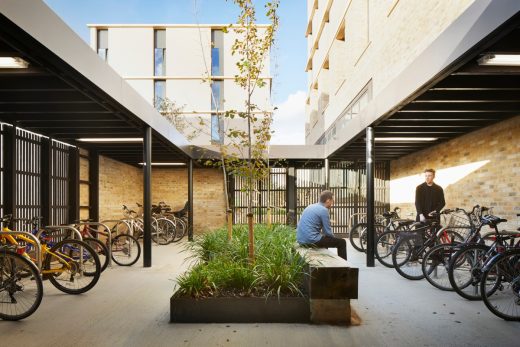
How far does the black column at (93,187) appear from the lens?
11742 mm

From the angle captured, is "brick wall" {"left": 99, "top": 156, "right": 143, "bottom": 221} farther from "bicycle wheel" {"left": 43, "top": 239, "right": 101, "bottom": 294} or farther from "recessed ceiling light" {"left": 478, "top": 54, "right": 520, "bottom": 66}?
"recessed ceiling light" {"left": 478, "top": 54, "right": 520, "bottom": 66}

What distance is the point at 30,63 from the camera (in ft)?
15.9

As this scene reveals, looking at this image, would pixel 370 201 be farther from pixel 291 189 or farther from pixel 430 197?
pixel 291 189

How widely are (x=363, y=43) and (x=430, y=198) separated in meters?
8.71

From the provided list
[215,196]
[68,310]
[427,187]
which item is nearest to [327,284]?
[68,310]

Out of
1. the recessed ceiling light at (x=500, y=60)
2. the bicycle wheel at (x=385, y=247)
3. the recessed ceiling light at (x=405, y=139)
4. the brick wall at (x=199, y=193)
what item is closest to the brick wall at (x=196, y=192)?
the brick wall at (x=199, y=193)

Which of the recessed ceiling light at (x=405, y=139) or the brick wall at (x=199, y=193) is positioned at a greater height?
the recessed ceiling light at (x=405, y=139)

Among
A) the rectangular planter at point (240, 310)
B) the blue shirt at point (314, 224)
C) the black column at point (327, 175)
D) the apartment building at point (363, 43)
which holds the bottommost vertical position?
the rectangular planter at point (240, 310)

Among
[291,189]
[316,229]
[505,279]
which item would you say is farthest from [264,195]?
[505,279]

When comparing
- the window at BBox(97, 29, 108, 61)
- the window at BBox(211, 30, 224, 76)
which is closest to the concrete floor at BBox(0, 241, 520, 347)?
the window at BBox(211, 30, 224, 76)

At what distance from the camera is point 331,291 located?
4.67m

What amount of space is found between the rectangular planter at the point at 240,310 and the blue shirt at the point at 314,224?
74.5 inches

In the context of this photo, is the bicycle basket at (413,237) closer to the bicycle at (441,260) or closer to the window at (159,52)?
the bicycle at (441,260)

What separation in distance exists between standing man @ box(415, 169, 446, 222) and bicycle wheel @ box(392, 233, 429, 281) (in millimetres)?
1227
